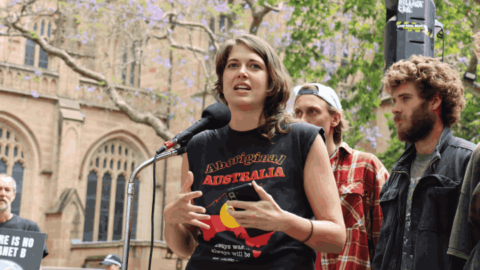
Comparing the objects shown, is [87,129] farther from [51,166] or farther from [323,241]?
[323,241]

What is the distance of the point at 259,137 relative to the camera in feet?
6.78

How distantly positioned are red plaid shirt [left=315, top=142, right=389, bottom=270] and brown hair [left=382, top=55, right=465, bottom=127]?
68cm

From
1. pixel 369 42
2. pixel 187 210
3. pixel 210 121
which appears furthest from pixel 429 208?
pixel 369 42

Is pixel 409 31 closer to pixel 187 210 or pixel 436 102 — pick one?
pixel 436 102

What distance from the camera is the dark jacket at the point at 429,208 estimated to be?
2.47m

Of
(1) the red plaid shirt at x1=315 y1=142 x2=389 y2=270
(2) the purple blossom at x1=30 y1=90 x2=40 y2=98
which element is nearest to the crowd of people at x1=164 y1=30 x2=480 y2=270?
(1) the red plaid shirt at x1=315 y1=142 x2=389 y2=270

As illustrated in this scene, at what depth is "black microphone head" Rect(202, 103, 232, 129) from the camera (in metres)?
2.17

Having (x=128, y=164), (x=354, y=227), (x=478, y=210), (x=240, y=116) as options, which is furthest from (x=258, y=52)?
(x=128, y=164)

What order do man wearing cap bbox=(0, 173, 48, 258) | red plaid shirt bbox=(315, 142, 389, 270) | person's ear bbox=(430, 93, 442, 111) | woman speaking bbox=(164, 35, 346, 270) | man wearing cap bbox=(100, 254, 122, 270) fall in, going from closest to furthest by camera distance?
woman speaking bbox=(164, 35, 346, 270)
person's ear bbox=(430, 93, 442, 111)
red plaid shirt bbox=(315, 142, 389, 270)
man wearing cap bbox=(0, 173, 48, 258)
man wearing cap bbox=(100, 254, 122, 270)

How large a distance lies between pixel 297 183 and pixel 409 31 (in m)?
2.19

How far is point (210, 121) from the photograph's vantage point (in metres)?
2.19

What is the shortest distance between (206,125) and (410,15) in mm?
2196

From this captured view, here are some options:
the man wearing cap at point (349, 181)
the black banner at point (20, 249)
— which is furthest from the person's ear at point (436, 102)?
the black banner at point (20, 249)

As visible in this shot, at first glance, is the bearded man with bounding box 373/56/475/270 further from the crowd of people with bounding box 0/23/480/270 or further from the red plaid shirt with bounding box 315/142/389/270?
the red plaid shirt with bounding box 315/142/389/270
